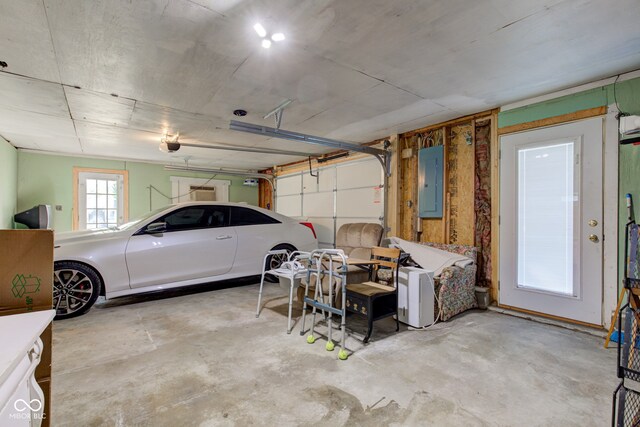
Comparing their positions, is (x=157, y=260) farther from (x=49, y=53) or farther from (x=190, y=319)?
(x=49, y=53)

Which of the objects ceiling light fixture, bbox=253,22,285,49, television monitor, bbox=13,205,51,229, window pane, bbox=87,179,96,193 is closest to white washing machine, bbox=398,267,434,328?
ceiling light fixture, bbox=253,22,285,49

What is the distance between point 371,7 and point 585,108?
2.66 m

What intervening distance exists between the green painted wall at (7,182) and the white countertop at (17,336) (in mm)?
5654

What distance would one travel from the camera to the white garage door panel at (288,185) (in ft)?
24.3

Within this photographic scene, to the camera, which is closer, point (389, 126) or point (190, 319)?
point (190, 319)

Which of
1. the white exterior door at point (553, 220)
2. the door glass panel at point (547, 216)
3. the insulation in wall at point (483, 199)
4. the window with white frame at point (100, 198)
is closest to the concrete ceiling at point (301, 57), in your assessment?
the insulation in wall at point (483, 199)

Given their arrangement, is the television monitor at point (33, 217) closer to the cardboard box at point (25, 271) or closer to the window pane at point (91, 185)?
the window pane at point (91, 185)

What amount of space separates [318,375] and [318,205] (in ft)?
15.7

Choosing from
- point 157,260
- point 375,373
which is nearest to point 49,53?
point 157,260

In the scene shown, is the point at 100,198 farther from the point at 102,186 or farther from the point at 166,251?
the point at 166,251

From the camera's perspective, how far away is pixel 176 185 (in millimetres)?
7855

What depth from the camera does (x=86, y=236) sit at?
3617mm

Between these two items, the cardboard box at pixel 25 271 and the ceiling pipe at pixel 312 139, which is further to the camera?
the ceiling pipe at pixel 312 139

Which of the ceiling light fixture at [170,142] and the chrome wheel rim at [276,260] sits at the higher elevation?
the ceiling light fixture at [170,142]
